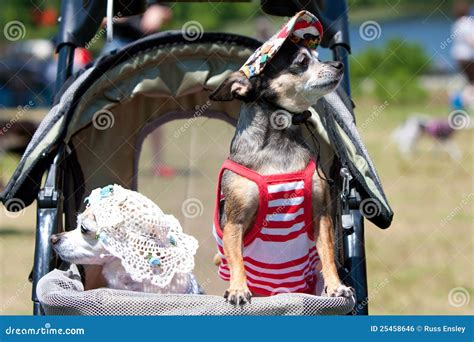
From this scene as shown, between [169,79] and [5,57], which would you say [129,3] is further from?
[5,57]

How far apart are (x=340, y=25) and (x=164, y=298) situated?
1764mm

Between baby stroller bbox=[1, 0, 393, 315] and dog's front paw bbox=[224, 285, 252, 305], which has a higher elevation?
baby stroller bbox=[1, 0, 393, 315]

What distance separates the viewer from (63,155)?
398 centimetres

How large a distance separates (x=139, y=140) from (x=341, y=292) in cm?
147

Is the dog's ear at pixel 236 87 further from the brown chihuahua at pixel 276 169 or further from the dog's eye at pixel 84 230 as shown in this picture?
the dog's eye at pixel 84 230

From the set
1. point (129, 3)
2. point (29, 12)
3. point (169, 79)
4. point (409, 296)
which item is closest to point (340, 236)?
point (169, 79)

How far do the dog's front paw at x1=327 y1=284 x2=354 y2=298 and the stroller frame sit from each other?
246 millimetres

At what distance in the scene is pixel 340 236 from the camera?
3.87 meters

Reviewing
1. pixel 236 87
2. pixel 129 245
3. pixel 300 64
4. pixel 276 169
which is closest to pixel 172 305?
pixel 129 245

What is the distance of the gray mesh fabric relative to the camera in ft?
10.6

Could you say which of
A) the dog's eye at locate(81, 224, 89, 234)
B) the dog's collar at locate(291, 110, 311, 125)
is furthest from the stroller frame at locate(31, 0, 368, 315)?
the dog's collar at locate(291, 110, 311, 125)

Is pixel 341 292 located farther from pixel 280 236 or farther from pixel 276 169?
pixel 276 169

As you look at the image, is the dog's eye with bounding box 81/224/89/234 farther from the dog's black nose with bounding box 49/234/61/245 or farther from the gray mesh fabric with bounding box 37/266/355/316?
the gray mesh fabric with bounding box 37/266/355/316

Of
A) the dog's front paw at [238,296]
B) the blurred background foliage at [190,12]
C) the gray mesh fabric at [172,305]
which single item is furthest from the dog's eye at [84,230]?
the blurred background foliage at [190,12]
